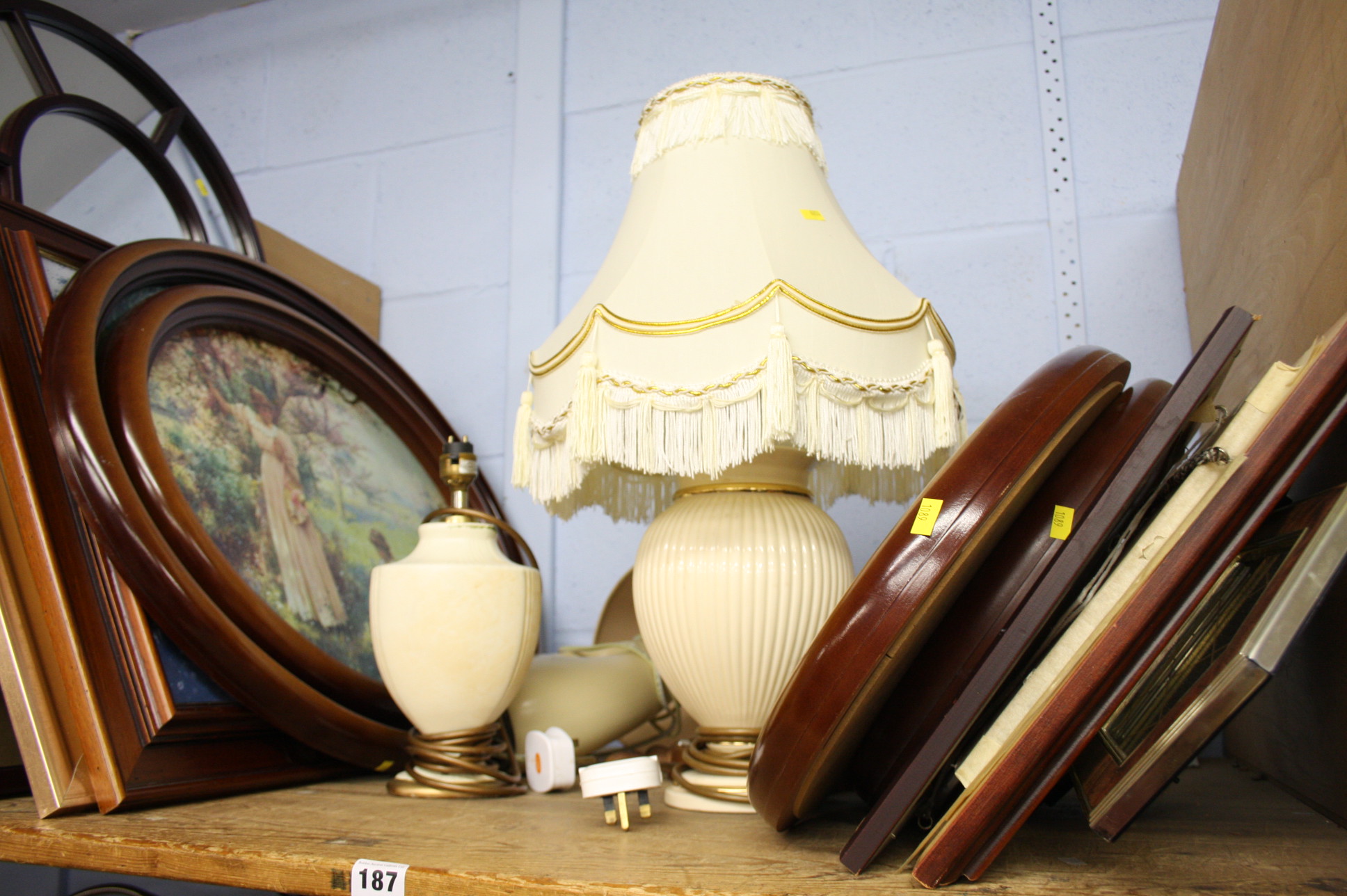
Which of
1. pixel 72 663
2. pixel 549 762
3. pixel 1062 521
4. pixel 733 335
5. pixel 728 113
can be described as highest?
pixel 728 113

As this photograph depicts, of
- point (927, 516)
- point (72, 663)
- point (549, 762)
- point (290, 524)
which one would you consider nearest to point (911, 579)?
point (927, 516)

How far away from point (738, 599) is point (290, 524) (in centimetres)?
57

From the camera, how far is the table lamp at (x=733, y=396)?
748 millimetres

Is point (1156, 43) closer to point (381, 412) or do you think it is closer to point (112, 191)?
point (381, 412)

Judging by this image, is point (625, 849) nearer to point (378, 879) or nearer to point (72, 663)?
point (378, 879)

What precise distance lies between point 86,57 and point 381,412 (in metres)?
0.64

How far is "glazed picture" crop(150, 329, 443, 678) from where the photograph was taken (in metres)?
0.93

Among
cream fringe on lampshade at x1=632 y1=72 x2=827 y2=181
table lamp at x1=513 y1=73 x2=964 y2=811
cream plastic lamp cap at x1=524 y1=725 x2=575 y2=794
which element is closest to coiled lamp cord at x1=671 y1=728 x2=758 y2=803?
table lamp at x1=513 y1=73 x2=964 y2=811

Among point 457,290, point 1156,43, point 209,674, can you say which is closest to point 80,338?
point 209,674

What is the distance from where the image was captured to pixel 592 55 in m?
1.52

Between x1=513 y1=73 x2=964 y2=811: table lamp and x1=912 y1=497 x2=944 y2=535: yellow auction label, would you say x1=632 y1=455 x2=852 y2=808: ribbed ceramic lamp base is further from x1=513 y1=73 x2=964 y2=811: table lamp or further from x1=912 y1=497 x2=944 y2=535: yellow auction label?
x1=912 y1=497 x2=944 y2=535: yellow auction label

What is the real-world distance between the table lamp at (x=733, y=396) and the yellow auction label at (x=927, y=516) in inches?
7.7

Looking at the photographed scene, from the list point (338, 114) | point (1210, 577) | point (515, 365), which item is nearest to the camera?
point (1210, 577)

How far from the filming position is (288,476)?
105 centimetres
